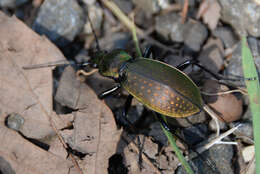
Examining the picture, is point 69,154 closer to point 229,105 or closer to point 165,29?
point 229,105

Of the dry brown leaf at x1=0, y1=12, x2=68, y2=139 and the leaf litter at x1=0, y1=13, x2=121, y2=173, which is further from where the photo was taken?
the dry brown leaf at x1=0, y1=12, x2=68, y2=139

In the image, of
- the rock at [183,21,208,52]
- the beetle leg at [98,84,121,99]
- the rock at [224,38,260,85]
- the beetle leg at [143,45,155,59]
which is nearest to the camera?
the beetle leg at [98,84,121,99]

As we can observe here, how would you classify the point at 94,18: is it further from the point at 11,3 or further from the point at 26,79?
the point at 26,79

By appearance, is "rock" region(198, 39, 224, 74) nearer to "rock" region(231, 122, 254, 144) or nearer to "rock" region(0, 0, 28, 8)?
"rock" region(231, 122, 254, 144)

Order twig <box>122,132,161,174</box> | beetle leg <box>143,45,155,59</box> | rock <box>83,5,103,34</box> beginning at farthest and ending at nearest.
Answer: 1. rock <box>83,5,103,34</box>
2. beetle leg <box>143,45,155,59</box>
3. twig <box>122,132,161,174</box>

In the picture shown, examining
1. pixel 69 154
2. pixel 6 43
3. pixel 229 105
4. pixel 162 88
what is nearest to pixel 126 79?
pixel 162 88

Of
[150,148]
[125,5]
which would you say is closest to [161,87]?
[150,148]

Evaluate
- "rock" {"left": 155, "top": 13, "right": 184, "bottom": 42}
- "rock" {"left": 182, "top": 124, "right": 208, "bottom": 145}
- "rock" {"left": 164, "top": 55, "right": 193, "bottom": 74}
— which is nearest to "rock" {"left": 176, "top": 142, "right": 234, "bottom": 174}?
"rock" {"left": 182, "top": 124, "right": 208, "bottom": 145}
